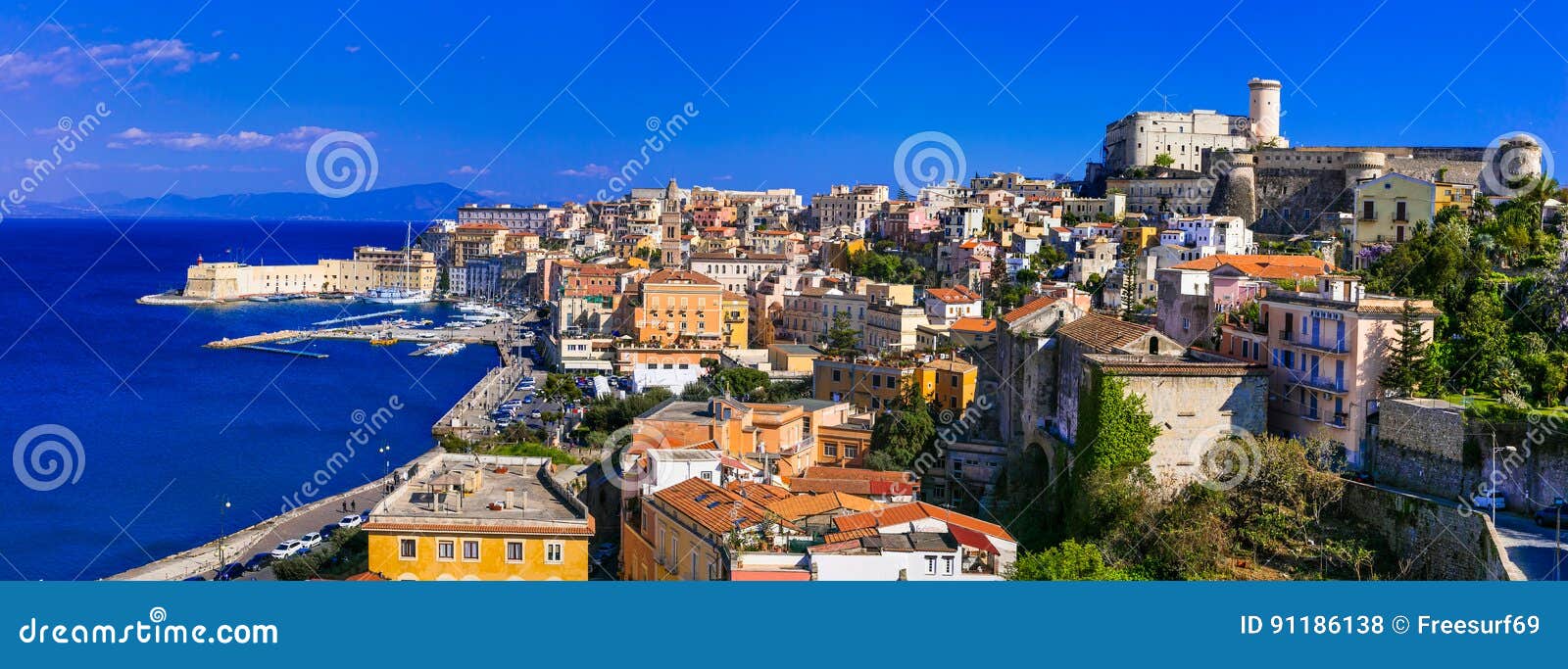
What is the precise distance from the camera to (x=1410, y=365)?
29.1 ft

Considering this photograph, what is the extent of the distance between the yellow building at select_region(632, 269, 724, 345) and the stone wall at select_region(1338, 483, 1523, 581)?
70.0 ft

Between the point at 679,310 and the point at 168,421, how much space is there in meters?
10.6

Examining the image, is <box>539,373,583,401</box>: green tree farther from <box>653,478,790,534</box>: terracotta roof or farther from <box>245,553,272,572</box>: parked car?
<box>653,478,790,534</box>: terracotta roof

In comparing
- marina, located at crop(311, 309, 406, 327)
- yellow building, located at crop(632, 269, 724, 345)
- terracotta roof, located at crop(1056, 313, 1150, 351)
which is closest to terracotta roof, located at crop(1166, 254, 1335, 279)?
terracotta roof, located at crop(1056, 313, 1150, 351)

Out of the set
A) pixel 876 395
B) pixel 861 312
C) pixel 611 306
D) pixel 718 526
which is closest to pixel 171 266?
pixel 611 306

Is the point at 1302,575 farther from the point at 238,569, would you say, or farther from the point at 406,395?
the point at 406,395

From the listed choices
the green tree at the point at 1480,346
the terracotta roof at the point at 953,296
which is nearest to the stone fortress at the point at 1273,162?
the terracotta roof at the point at 953,296

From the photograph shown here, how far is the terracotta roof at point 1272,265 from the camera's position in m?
13.9

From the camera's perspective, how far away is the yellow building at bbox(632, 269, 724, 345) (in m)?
29.2

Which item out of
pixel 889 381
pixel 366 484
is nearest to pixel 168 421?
pixel 366 484

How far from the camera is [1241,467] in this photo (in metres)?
8.89

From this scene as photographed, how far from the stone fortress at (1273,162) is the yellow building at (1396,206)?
2.19 meters

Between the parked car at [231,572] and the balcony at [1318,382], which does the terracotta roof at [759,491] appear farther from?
the parked car at [231,572]

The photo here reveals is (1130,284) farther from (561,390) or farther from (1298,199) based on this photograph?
(561,390)
